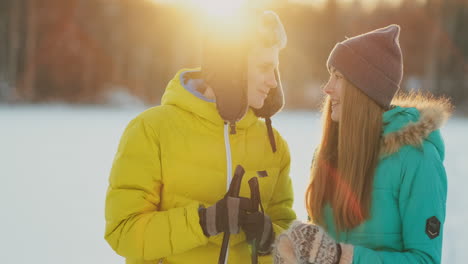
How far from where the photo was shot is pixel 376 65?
221 cm

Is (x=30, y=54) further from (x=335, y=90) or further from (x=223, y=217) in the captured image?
(x=223, y=217)

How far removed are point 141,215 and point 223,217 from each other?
0.34 m

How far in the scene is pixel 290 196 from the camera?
252cm

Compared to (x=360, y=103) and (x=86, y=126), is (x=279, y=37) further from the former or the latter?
(x=86, y=126)

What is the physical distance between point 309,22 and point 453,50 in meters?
9.55

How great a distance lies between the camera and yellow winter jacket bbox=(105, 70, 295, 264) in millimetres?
2035

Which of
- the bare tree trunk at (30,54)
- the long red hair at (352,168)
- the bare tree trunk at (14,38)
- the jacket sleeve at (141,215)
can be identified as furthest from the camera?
the bare tree trunk at (14,38)

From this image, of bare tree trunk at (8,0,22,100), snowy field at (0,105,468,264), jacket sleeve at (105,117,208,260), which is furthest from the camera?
bare tree trunk at (8,0,22,100)

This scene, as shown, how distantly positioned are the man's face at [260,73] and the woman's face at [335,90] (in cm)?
28

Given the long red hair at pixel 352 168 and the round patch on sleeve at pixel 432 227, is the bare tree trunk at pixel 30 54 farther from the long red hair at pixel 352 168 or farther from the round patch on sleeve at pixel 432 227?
the round patch on sleeve at pixel 432 227

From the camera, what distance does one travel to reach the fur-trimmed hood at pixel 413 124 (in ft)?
6.75

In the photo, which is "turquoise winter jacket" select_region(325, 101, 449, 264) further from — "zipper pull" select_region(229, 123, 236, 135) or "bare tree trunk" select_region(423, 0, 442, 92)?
"bare tree trunk" select_region(423, 0, 442, 92)

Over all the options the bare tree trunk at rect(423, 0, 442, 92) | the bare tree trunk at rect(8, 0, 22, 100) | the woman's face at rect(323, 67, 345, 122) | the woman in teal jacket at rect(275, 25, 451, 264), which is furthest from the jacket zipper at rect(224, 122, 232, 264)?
the bare tree trunk at rect(423, 0, 442, 92)

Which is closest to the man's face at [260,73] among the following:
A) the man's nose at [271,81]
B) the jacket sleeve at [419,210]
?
the man's nose at [271,81]
